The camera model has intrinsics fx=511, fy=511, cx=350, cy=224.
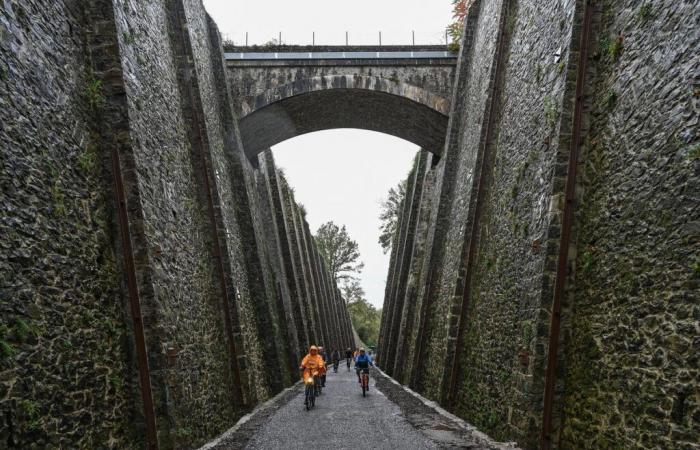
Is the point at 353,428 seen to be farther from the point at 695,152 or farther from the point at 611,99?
the point at 695,152

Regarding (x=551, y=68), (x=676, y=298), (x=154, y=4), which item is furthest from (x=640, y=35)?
(x=154, y=4)

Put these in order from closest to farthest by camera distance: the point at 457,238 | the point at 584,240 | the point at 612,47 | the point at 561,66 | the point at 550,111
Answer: the point at 612,47, the point at 584,240, the point at 561,66, the point at 550,111, the point at 457,238

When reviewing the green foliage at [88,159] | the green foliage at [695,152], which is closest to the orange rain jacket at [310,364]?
the green foliage at [88,159]

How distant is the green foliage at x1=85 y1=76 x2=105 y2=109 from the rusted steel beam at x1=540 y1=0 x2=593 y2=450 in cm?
611

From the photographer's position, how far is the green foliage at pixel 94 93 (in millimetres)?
6359

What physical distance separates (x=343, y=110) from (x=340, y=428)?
1201cm

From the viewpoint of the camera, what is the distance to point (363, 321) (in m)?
70.0

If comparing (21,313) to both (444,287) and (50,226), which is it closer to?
(50,226)

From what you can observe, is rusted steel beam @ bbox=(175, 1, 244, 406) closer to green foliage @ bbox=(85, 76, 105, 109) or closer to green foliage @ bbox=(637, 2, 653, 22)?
green foliage @ bbox=(85, 76, 105, 109)

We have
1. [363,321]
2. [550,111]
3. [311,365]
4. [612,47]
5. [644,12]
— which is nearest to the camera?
[644,12]

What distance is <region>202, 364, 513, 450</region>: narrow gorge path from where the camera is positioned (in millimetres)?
7484

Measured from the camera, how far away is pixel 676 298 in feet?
14.3

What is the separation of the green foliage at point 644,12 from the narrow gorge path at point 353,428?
563cm

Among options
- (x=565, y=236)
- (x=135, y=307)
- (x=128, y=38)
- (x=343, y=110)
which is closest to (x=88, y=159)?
(x=135, y=307)
